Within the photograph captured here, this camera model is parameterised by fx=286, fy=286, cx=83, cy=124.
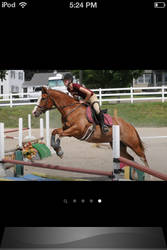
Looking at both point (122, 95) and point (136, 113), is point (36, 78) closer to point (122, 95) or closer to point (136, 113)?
point (122, 95)

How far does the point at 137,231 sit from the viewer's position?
1.73 meters

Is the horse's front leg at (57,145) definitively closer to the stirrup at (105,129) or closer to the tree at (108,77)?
the stirrup at (105,129)

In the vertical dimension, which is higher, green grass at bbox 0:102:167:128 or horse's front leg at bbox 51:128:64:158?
green grass at bbox 0:102:167:128

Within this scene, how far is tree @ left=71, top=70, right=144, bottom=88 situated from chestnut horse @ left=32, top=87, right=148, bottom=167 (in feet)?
0.93

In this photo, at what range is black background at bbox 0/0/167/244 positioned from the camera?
155 centimetres

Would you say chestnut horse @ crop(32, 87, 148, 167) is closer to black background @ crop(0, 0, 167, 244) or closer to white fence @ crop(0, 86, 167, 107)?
white fence @ crop(0, 86, 167, 107)

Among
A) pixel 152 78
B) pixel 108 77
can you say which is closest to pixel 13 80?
pixel 108 77

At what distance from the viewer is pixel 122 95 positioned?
73.2 inches
